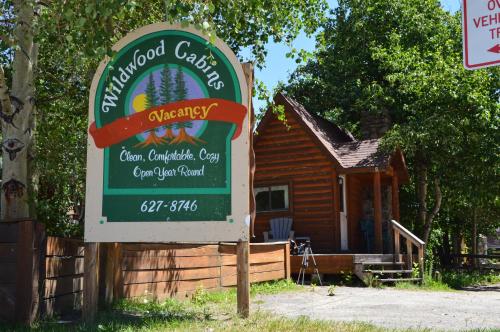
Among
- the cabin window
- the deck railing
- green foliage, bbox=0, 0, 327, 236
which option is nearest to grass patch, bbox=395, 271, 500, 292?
the deck railing

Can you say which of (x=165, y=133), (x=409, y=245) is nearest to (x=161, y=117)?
(x=165, y=133)

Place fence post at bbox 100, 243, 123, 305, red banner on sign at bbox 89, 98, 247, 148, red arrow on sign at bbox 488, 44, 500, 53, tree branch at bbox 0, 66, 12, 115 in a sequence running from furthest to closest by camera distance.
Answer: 1. fence post at bbox 100, 243, 123, 305
2. tree branch at bbox 0, 66, 12, 115
3. red banner on sign at bbox 89, 98, 247, 148
4. red arrow on sign at bbox 488, 44, 500, 53

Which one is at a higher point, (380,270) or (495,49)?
(495,49)

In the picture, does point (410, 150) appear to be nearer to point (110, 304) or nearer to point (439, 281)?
point (439, 281)

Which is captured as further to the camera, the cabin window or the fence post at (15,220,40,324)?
the cabin window

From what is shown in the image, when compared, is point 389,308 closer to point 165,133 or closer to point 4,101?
point 165,133

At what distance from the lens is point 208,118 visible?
742cm

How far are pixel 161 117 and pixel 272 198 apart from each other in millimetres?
10571

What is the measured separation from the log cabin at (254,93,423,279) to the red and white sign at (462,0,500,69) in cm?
1259

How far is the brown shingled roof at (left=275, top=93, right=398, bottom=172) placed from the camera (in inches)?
621

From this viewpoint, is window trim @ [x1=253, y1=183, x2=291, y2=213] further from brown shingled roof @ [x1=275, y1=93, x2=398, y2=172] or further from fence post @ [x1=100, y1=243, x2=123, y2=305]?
fence post @ [x1=100, y1=243, x2=123, y2=305]

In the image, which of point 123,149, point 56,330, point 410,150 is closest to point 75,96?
point 123,149

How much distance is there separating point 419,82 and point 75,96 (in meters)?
11.5

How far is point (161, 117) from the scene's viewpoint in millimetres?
7461
